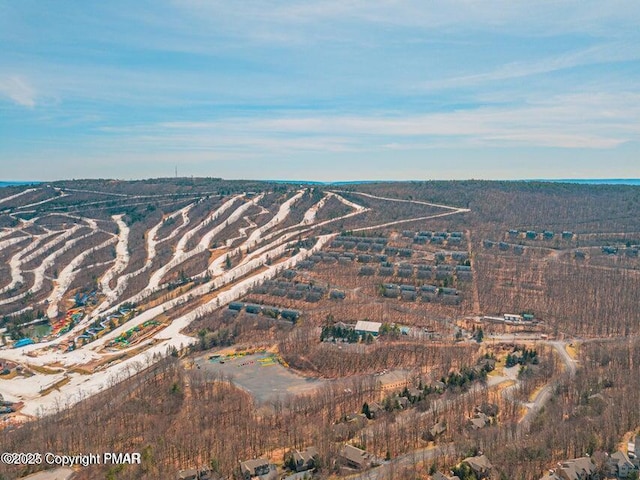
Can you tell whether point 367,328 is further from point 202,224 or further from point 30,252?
point 30,252

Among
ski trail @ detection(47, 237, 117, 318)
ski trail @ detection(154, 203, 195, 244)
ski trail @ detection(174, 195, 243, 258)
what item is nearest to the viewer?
ski trail @ detection(47, 237, 117, 318)

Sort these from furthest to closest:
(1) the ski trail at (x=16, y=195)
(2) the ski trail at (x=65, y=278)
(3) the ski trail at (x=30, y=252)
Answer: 1. (1) the ski trail at (x=16, y=195)
2. (3) the ski trail at (x=30, y=252)
3. (2) the ski trail at (x=65, y=278)

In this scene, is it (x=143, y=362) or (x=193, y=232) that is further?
(x=193, y=232)

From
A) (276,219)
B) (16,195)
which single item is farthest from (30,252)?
(16,195)

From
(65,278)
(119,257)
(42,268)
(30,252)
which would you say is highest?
(30,252)

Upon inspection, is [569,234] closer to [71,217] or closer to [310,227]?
[310,227]

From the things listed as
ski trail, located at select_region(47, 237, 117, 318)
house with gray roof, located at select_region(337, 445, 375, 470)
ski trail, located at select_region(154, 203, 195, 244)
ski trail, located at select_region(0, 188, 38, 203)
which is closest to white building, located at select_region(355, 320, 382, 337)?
house with gray roof, located at select_region(337, 445, 375, 470)

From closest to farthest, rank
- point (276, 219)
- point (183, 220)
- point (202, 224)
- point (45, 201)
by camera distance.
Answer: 1. point (276, 219)
2. point (202, 224)
3. point (183, 220)
4. point (45, 201)

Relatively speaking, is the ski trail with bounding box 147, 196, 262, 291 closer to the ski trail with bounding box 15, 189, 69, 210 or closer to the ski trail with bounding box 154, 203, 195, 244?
the ski trail with bounding box 154, 203, 195, 244

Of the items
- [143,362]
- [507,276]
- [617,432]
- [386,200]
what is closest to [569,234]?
[507,276]

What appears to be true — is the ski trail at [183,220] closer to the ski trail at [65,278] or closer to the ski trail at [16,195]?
the ski trail at [65,278]

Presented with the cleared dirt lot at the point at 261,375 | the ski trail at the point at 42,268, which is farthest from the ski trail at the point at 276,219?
the cleared dirt lot at the point at 261,375
